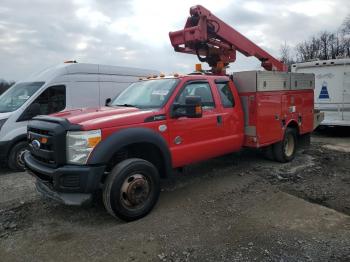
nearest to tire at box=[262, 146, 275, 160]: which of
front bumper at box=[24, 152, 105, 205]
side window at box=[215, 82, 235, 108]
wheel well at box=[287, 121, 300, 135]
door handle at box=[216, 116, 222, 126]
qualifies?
wheel well at box=[287, 121, 300, 135]

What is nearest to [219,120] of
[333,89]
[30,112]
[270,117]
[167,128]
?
[167,128]

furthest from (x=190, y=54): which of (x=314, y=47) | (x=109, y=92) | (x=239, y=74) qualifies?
(x=314, y=47)

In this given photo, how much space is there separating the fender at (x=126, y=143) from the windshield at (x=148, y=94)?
61 cm

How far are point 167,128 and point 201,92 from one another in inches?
45.2

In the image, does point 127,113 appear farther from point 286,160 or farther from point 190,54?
point 286,160

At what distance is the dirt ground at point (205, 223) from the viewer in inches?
154

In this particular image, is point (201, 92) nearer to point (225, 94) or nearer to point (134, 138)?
point (225, 94)

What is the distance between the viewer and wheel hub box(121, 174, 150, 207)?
462cm

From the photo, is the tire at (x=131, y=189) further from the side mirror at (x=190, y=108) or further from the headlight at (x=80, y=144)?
the side mirror at (x=190, y=108)

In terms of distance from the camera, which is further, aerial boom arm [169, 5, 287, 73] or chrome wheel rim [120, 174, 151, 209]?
aerial boom arm [169, 5, 287, 73]

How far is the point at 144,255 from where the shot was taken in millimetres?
3871

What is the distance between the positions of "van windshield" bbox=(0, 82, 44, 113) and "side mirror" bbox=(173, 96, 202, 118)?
4279 millimetres

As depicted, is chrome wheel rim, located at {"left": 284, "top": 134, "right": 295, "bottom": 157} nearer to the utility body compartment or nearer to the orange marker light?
the utility body compartment

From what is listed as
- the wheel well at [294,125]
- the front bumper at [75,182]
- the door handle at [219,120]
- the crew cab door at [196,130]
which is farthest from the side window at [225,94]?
the front bumper at [75,182]
